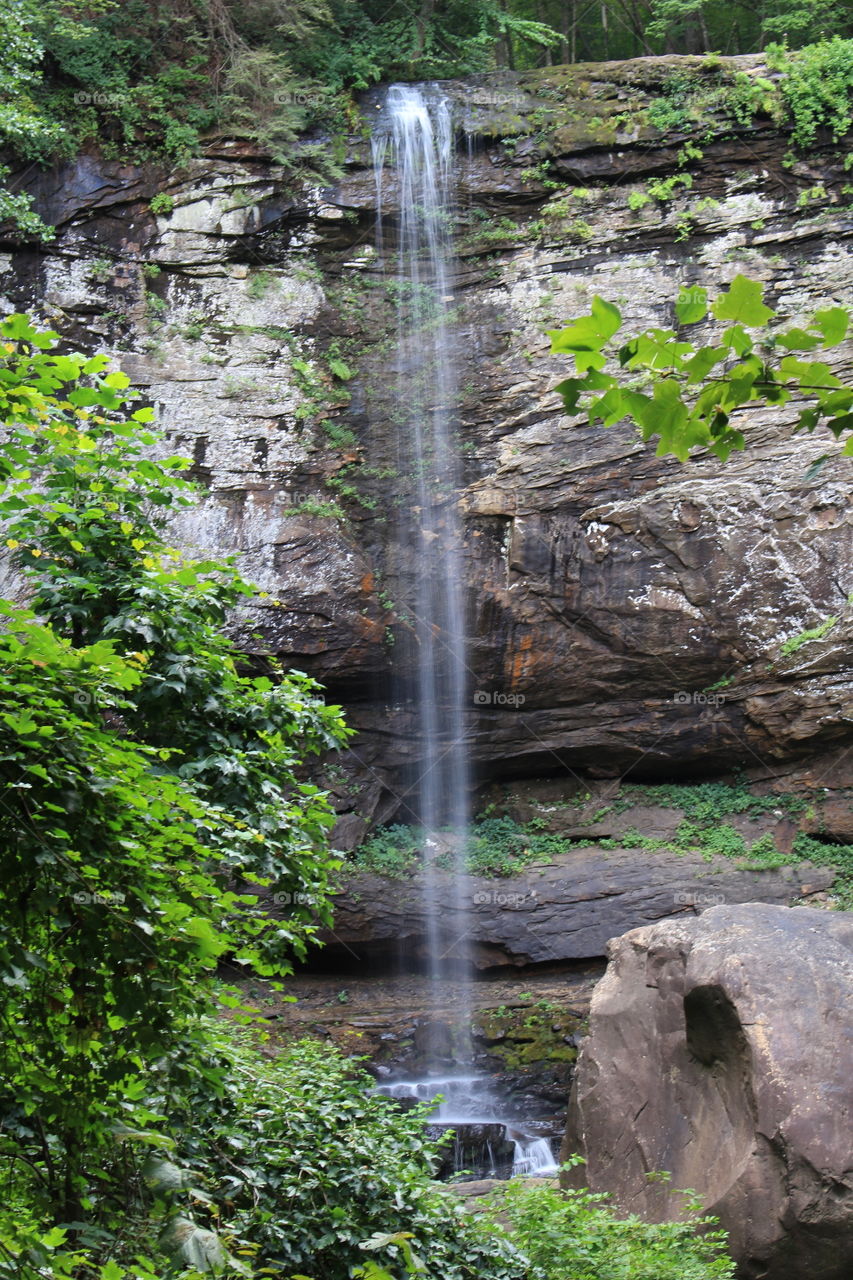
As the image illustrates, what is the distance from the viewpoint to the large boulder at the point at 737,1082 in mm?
5934

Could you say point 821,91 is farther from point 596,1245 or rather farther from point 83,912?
point 83,912

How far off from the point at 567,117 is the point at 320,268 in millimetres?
4211

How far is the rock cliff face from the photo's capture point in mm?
13477

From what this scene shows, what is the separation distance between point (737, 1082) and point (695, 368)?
573 cm

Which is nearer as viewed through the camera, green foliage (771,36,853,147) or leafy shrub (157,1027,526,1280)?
leafy shrub (157,1027,526,1280)

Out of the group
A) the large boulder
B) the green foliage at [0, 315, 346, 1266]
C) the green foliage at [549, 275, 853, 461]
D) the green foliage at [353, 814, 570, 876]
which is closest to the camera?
the green foliage at [549, 275, 853, 461]

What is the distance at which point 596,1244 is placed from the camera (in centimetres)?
507

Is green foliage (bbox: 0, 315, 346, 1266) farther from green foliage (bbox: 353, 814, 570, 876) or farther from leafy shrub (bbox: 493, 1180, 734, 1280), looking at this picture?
green foliage (bbox: 353, 814, 570, 876)

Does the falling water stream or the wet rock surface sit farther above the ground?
the falling water stream

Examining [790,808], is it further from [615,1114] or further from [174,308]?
[174,308]

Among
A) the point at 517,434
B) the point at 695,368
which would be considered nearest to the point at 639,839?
the point at 517,434

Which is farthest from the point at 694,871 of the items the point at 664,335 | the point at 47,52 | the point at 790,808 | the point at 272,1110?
the point at 47,52

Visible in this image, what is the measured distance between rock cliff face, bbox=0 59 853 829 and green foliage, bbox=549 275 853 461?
440 inches

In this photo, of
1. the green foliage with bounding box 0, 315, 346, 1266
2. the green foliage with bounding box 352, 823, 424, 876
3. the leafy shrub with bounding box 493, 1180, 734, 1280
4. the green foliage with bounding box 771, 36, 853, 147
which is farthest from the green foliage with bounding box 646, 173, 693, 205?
the leafy shrub with bounding box 493, 1180, 734, 1280
